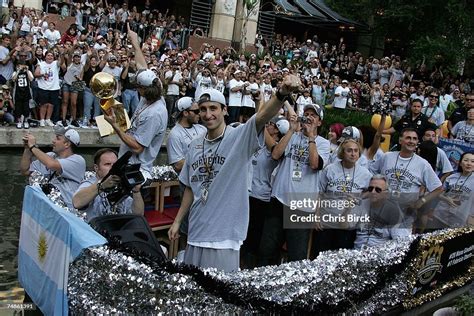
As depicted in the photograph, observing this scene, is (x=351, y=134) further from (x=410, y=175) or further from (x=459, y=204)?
(x=459, y=204)

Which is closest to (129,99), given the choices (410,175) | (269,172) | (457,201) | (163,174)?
(163,174)

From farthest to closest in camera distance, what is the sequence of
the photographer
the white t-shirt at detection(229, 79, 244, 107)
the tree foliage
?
the tree foliage < the white t-shirt at detection(229, 79, 244, 107) < the photographer

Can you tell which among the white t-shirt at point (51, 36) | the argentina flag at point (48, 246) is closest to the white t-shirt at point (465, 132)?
the argentina flag at point (48, 246)

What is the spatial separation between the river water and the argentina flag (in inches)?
28.4

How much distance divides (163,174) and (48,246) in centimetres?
214

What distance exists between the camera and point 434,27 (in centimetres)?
2531

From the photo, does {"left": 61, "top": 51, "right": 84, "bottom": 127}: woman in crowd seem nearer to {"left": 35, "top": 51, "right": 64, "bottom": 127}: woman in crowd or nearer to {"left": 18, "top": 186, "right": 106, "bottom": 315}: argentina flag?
{"left": 35, "top": 51, "right": 64, "bottom": 127}: woman in crowd

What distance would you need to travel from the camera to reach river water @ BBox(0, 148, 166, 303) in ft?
19.2

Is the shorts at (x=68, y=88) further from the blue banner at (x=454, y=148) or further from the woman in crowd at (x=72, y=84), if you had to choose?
the blue banner at (x=454, y=148)

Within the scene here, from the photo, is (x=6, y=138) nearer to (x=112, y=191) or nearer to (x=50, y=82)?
(x=50, y=82)

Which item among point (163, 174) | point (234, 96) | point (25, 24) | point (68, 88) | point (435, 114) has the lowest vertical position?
point (163, 174)

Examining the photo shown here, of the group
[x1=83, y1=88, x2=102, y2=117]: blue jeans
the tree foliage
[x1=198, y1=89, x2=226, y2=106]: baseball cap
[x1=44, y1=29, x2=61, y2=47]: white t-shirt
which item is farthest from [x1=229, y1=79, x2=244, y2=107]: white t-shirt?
the tree foliage

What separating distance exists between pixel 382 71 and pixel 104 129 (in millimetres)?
18583

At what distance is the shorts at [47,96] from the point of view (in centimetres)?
1232
